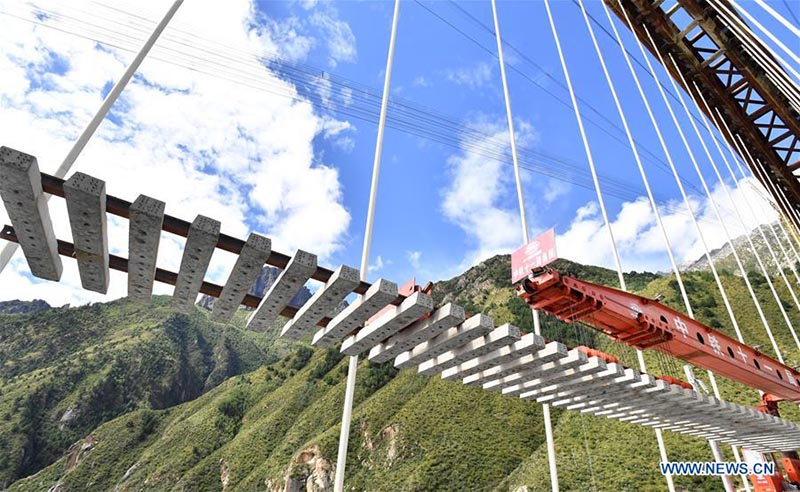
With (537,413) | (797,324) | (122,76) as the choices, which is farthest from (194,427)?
(797,324)

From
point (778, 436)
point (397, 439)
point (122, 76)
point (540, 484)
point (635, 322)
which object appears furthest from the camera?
point (397, 439)

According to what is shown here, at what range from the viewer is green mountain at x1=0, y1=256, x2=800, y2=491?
40.0 metres

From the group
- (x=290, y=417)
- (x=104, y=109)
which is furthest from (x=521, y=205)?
(x=290, y=417)

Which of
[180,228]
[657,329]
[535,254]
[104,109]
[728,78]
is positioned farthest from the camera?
[728,78]

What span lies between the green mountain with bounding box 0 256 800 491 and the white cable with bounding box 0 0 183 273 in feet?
20.1

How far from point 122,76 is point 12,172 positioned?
179 inches

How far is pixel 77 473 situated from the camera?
66438 millimetres

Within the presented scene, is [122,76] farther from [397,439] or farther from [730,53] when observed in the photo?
[397,439]

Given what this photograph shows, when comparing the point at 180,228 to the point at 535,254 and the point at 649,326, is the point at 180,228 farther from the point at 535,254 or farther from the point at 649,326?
the point at 649,326

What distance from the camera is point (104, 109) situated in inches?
252

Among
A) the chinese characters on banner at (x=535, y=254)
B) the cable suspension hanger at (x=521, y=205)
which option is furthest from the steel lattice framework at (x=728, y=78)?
the chinese characters on banner at (x=535, y=254)

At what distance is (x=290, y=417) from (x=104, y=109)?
6670cm

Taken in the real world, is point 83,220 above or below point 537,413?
below

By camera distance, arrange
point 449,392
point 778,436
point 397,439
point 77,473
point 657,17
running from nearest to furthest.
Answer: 1. point 778,436
2. point 657,17
3. point 397,439
4. point 449,392
5. point 77,473
